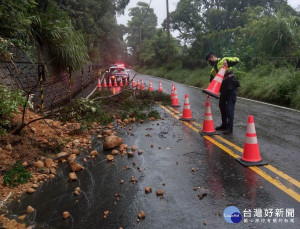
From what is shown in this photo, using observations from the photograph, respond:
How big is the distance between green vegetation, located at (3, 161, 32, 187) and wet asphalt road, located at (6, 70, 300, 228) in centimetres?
33

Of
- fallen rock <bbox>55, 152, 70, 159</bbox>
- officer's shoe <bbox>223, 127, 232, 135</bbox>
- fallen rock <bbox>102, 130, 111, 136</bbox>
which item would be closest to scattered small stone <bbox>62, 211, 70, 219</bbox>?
fallen rock <bbox>55, 152, 70, 159</bbox>

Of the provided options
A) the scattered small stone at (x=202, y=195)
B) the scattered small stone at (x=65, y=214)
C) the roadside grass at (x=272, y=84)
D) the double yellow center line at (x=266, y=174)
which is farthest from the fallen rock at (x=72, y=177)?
the roadside grass at (x=272, y=84)

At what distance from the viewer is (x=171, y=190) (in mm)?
3818

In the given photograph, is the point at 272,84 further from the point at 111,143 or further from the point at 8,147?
the point at 8,147

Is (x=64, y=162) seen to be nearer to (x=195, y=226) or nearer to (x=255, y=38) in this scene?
(x=195, y=226)

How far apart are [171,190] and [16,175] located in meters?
2.27

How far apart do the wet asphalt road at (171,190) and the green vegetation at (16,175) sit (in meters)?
0.33

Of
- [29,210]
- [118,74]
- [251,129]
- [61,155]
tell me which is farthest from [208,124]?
[118,74]

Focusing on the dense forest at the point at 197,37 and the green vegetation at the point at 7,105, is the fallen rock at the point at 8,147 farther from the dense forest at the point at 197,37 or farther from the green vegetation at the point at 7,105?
the dense forest at the point at 197,37

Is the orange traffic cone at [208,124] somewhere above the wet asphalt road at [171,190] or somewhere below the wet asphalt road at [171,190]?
above

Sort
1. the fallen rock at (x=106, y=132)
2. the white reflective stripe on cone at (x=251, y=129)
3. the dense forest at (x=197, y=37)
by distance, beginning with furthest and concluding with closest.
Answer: the dense forest at (x=197, y=37) < the fallen rock at (x=106, y=132) < the white reflective stripe on cone at (x=251, y=129)

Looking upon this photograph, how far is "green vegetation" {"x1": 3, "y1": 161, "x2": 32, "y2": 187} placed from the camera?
4004 mm

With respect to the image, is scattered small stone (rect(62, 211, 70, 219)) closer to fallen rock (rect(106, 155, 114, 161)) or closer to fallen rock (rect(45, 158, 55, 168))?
fallen rock (rect(45, 158, 55, 168))

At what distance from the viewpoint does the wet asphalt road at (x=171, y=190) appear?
313 centimetres
